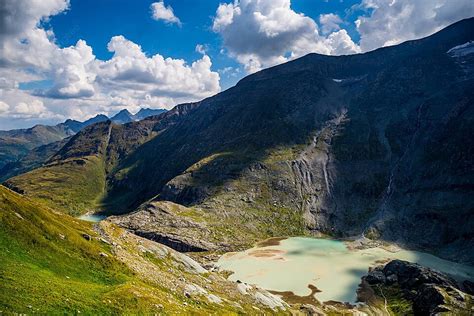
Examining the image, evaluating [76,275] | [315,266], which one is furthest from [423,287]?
[76,275]

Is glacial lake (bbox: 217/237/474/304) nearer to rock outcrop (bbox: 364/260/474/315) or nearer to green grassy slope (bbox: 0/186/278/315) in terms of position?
rock outcrop (bbox: 364/260/474/315)

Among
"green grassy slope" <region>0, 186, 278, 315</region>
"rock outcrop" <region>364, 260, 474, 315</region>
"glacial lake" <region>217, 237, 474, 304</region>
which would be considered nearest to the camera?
"green grassy slope" <region>0, 186, 278, 315</region>

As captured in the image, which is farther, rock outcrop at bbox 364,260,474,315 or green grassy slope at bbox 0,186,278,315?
rock outcrop at bbox 364,260,474,315

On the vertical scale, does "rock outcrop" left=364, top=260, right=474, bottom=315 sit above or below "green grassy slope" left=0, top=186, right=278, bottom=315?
below

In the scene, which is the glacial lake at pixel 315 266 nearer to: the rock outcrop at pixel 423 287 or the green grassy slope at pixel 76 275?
the rock outcrop at pixel 423 287

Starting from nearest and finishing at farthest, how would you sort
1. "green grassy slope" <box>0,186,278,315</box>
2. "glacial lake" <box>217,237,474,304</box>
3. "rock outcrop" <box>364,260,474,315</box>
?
"green grassy slope" <box>0,186,278,315</box> → "rock outcrop" <box>364,260,474,315</box> → "glacial lake" <box>217,237,474,304</box>

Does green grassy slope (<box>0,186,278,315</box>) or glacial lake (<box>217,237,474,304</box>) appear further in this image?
glacial lake (<box>217,237,474,304</box>)

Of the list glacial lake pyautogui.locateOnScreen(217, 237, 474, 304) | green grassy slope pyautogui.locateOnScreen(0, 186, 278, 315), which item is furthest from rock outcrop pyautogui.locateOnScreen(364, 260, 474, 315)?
green grassy slope pyautogui.locateOnScreen(0, 186, 278, 315)

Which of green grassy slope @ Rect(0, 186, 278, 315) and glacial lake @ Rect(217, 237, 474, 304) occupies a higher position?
green grassy slope @ Rect(0, 186, 278, 315)

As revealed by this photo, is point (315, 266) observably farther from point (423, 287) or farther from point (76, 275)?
point (76, 275)

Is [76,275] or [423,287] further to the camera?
[423,287]
